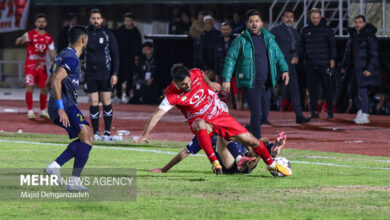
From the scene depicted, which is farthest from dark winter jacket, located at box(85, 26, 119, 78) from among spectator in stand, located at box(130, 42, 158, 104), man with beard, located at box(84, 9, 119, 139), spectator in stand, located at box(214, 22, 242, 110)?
spectator in stand, located at box(130, 42, 158, 104)

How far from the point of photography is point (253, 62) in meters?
14.3

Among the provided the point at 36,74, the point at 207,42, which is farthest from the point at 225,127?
the point at 207,42

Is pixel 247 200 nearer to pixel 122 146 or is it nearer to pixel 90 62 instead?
pixel 122 146

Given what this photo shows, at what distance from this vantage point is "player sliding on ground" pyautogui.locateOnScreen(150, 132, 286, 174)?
38.3 ft

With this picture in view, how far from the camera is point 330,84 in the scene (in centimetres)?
2106

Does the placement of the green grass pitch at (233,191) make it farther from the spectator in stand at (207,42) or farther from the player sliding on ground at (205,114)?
the spectator in stand at (207,42)

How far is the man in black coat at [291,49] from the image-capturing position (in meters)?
20.0

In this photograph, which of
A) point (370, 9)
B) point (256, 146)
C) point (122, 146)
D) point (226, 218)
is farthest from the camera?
point (370, 9)

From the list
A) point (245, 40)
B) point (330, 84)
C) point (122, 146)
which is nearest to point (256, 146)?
point (245, 40)

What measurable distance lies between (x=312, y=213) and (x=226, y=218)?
816 millimetres

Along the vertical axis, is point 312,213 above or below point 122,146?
above

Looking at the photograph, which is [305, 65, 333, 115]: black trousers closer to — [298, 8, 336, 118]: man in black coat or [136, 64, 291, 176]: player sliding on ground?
[298, 8, 336, 118]: man in black coat

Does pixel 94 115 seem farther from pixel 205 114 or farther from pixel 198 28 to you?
pixel 198 28

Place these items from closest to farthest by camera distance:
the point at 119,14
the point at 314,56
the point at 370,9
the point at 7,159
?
the point at 7,159, the point at 314,56, the point at 370,9, the point at 119,14
